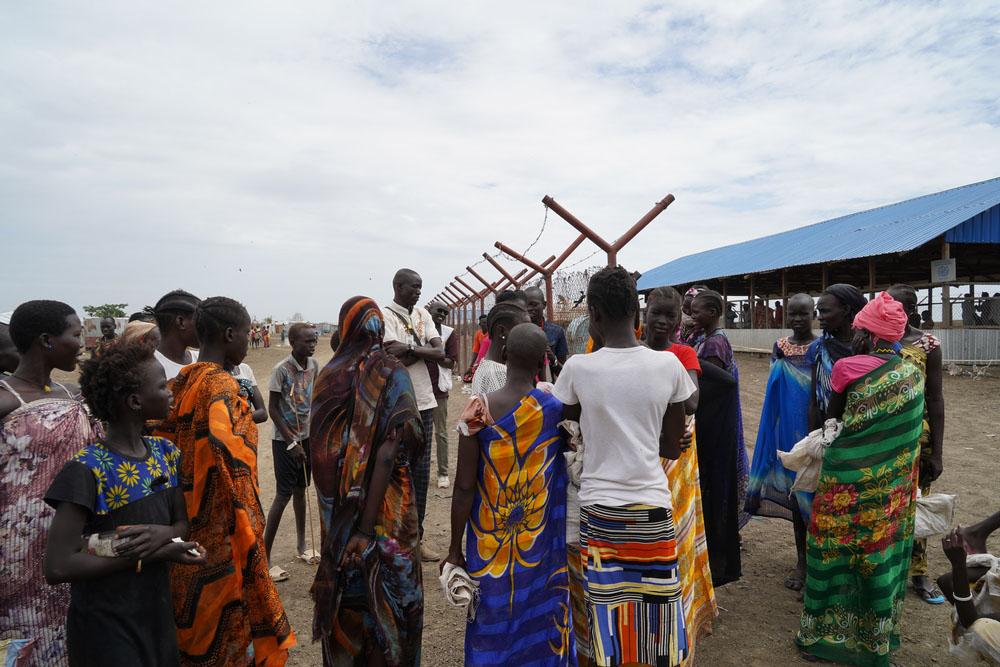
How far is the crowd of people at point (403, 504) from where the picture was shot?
6.39ft

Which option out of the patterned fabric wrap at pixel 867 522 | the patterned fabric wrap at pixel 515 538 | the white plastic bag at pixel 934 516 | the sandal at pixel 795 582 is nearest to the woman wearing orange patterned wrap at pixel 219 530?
the patterned fabric wrap at pixel 515 538

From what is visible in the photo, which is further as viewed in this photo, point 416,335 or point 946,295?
point 946,295

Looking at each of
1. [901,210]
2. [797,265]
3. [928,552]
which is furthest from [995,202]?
[928,552]

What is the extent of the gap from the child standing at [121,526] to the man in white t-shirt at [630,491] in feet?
4.65

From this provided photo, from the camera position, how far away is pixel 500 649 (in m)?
2.38

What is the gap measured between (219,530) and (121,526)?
546 millimetres

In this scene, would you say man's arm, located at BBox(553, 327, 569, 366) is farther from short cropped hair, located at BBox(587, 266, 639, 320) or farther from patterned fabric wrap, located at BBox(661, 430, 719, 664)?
short cropped hair, located at BBox(587, 266, 639, 320)

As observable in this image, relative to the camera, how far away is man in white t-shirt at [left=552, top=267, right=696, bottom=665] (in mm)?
2137

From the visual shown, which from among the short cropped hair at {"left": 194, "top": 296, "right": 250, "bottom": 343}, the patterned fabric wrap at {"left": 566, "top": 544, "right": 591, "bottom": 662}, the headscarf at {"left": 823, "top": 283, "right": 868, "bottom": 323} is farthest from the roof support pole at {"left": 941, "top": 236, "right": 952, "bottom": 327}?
the short cropped hair at {"left": 194, "top": 296, "right": 250, "bottom": 343}

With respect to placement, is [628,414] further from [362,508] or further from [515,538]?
[362,508]

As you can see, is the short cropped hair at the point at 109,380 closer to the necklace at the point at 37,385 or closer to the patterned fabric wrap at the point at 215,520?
the patterned fabric wrap at the point at 215,520

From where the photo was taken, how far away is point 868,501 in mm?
2961

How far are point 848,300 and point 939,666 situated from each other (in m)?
2.00

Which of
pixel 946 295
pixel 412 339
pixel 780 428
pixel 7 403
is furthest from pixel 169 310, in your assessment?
pixel 946 295
